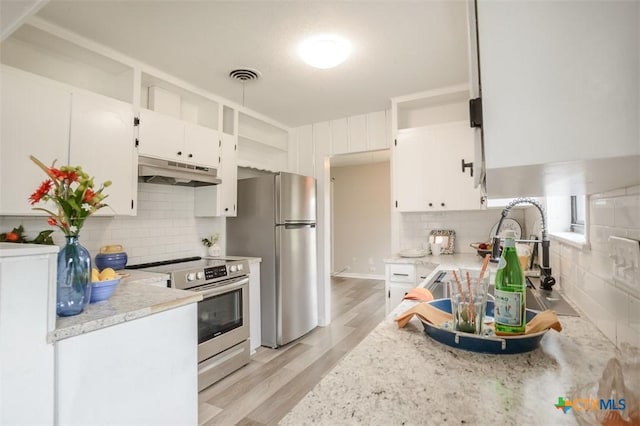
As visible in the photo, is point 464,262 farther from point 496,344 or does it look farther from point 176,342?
point 176,342

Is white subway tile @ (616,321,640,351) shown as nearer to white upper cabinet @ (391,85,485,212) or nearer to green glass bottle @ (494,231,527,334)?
green glass bottle @ (494,231,527,334)

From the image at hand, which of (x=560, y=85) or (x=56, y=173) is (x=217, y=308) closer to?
(x=56, y=173)

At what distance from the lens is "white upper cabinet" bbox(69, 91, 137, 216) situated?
2.02m

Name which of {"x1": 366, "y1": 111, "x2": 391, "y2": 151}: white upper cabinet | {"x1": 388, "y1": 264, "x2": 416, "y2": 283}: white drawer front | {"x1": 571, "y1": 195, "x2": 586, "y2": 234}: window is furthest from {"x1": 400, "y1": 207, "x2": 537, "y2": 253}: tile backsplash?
{"x1": 571, "y1": 195, "x2": 586, "y2": 234}: window

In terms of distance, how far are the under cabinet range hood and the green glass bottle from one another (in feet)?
7.57

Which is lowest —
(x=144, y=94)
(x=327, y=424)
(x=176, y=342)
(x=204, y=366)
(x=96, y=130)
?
(x=204, y=366)

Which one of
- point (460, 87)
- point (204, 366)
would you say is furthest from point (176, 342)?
point (460, 87)

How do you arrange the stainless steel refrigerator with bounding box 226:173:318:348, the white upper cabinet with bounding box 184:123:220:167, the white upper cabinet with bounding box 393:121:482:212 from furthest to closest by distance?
the stainless steel refrigerator with bounding box 226:173:318:348 → the white upper cabinet with bounding box 393:121:482:212 → the white upper cabinet with bounding box 184:123:220:167

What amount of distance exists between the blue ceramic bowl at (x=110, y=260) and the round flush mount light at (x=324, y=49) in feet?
6.55

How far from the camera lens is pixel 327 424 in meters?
0.54

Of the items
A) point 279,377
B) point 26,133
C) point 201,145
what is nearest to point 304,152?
point 201,145

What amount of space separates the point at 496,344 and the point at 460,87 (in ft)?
9.01

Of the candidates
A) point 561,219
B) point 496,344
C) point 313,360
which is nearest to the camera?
point 496,344

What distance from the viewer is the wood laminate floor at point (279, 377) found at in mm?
2094
